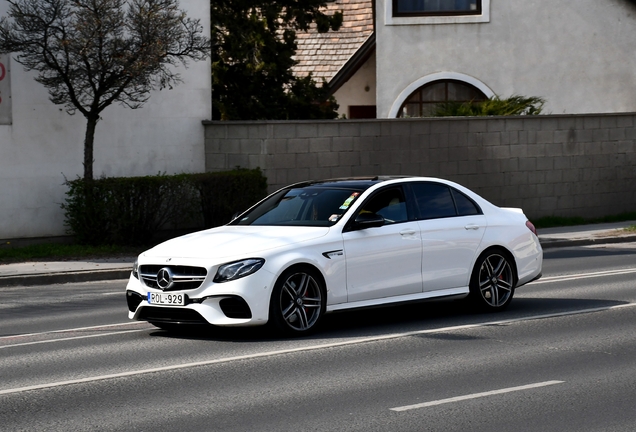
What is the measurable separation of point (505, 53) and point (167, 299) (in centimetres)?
1998

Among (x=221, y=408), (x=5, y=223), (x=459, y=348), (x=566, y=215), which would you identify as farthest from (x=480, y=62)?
(x=221, y=408)

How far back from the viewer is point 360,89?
32094 mm

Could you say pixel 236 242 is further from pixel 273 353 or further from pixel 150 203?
pixel 150 203

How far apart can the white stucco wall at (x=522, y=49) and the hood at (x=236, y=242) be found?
59.4 feet

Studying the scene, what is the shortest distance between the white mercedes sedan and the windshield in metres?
0.01

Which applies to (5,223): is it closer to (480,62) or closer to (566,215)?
(566,215)

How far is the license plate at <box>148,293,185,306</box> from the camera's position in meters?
9.52

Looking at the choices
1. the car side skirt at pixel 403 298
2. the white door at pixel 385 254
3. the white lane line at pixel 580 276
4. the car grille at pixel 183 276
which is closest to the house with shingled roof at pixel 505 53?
the white lane line at pixel 580 276

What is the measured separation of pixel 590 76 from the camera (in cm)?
2827

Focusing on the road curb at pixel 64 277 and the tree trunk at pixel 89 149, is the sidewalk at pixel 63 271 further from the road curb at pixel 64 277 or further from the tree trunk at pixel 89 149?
the tree trunk at pixel 89 149

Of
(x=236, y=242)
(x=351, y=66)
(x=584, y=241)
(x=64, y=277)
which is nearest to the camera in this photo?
(x=236, y=242)

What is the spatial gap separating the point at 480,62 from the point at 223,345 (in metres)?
19.8

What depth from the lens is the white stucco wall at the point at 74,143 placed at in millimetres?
18297

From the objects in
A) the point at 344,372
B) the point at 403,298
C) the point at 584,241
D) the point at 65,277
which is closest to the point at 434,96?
the point at 584,241
